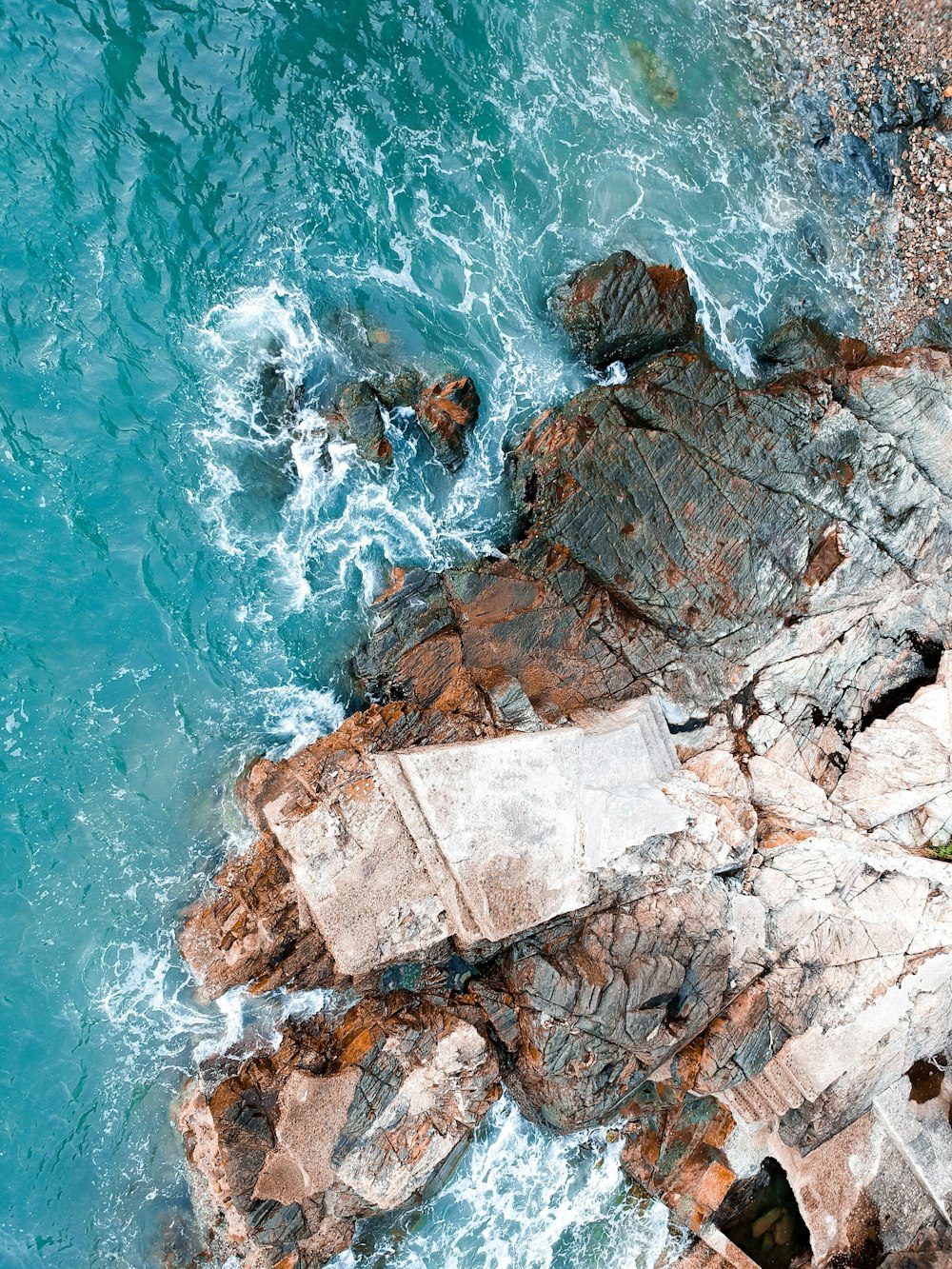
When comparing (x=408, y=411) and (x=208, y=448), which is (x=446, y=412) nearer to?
(x=408, y=411)

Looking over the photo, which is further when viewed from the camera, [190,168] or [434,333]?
[434,333]

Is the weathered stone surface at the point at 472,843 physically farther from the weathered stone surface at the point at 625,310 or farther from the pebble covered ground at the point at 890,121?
the pebble covered ground at the point at 890,121

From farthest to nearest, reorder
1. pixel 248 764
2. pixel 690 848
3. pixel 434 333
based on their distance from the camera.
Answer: pixel 434 333, pixel 248 764, pixel 690 848

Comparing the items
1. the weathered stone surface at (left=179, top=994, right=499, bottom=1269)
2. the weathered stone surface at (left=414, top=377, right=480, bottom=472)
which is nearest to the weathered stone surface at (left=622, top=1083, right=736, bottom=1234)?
the weathered stone surface at (left=179, top=994, right=499, bottom=1269)

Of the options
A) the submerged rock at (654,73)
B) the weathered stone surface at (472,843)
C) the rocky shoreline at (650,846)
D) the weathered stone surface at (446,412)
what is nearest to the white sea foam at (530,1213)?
the rocky shoreline at (650,846)

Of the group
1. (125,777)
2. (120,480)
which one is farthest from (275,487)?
(125,777)

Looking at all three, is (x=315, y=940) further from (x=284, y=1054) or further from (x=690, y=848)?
(x=690, y=848)

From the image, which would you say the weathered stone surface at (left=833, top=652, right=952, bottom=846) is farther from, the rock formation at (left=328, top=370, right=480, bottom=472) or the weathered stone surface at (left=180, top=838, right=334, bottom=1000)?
the weathered stone surface at (left=180, top=838, right=334, bottom=1000)
